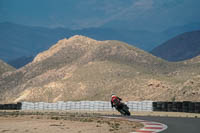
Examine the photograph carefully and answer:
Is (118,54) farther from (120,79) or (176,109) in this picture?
(176,109)

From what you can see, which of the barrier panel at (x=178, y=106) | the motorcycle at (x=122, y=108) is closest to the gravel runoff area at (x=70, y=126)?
the motorcycle at (x=122, y=108)

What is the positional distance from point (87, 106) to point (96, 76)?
165 ft

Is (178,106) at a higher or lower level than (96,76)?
lower

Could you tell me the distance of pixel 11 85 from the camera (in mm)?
117875

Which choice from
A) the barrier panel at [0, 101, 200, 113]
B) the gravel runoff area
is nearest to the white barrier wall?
the barrier panel at [0, 101, 200, 113]

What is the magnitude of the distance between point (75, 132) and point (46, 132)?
51.7 inches

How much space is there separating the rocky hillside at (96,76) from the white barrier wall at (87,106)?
18.1 metres

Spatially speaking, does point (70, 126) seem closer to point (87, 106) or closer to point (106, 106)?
point (106, 106)

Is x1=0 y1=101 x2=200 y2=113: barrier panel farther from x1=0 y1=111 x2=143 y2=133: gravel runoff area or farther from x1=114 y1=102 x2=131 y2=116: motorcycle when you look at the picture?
x1=0 y1=111 x2=143 y2=133: gravel runoff area

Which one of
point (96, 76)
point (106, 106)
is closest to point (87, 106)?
point (106, 106)

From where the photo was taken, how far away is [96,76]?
318ft

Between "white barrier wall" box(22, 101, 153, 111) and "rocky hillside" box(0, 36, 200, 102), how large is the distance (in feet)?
59.3

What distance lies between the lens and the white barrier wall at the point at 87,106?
133 feet

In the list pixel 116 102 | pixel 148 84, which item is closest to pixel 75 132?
pixel 116 102
